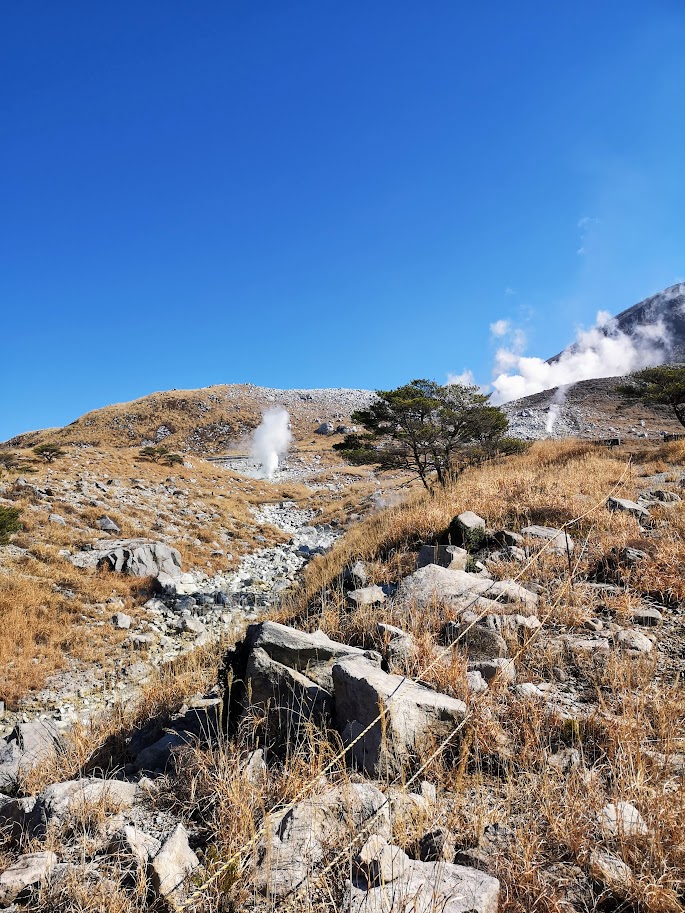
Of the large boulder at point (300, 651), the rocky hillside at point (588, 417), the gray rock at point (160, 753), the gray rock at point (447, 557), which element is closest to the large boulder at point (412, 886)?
the large boulder at point (300, 651)

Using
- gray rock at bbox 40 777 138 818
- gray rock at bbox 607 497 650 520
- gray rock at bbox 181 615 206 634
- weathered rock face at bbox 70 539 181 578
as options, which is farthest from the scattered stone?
weathered rock face at bbox 70 539 181 578

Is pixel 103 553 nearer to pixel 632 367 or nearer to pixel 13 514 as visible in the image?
pixel 13 514

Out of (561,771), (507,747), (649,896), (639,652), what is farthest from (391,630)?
(649,896)

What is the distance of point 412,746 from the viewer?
95.7 inches

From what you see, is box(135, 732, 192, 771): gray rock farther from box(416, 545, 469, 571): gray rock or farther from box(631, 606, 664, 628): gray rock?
box(631, 606, 664, 628): gray rock

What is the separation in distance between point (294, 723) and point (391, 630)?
3.97 feet

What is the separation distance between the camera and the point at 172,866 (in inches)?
72.6

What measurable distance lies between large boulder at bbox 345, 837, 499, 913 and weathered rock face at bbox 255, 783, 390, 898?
0.14 meters

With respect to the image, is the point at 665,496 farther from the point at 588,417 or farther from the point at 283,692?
the point at 588,417

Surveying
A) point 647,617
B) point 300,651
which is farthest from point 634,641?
point 300,651

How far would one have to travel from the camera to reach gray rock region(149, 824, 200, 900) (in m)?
1.77

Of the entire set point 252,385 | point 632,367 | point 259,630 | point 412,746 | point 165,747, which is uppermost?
point 252,385

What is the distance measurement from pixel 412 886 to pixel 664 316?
136529 mm

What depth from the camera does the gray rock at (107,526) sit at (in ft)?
45.9
